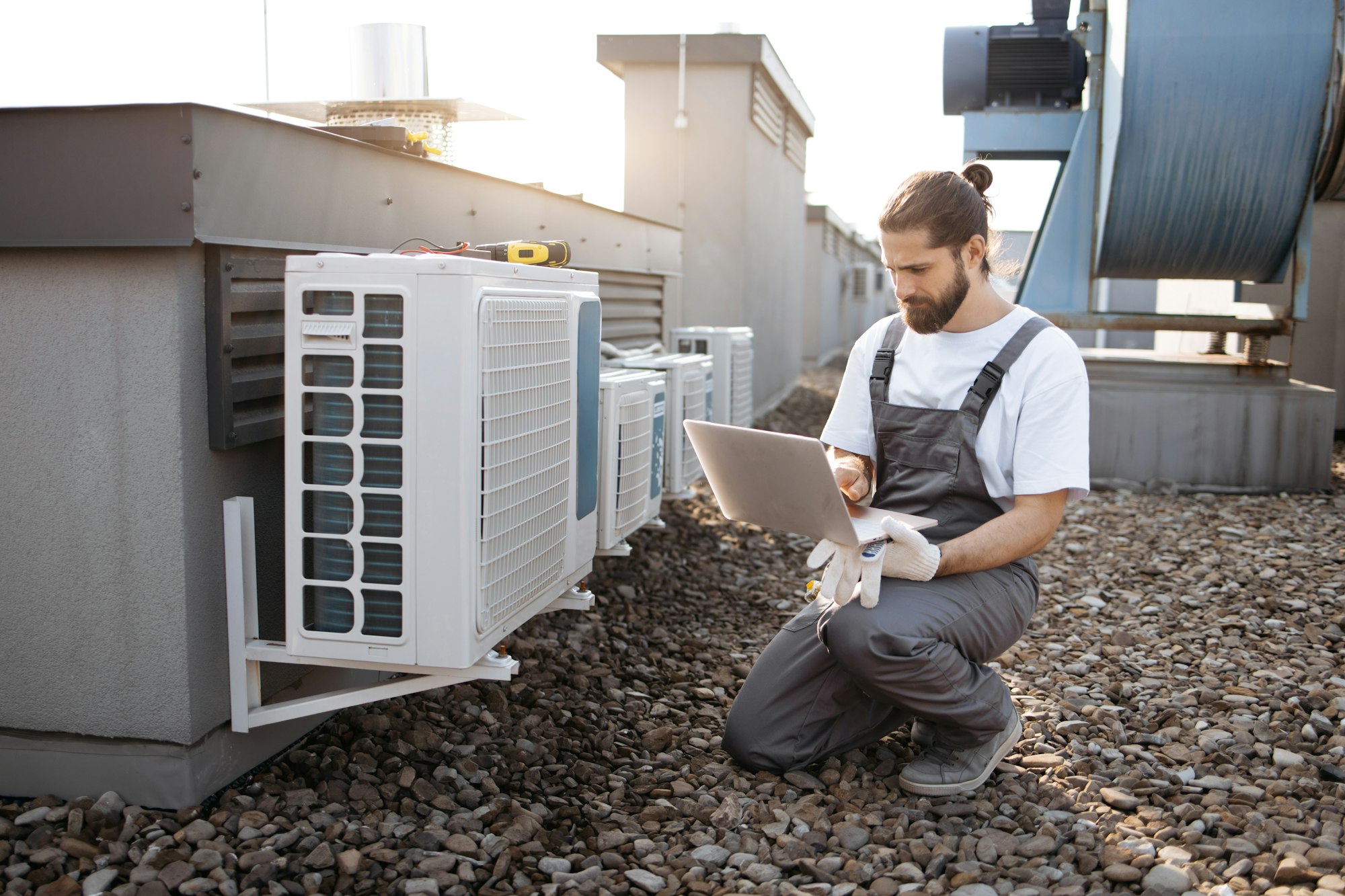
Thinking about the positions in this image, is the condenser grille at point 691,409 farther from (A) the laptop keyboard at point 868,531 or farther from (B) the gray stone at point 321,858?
(B) the gray stone at point 321,858

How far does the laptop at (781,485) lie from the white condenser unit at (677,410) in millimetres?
1632

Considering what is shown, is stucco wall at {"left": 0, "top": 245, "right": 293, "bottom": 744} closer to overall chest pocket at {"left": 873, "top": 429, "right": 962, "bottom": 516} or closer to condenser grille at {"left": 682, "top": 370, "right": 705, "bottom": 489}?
overall chest pocket at {"left": 873, "top": 429, "right": 962, "bottom": 516}

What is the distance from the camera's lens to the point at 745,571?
4734 mm

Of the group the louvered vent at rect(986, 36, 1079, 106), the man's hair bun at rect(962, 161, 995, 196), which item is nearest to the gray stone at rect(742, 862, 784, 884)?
the man's hair bun at rect(962, 161, 995, 196)

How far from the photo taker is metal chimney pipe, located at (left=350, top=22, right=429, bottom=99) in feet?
16.2

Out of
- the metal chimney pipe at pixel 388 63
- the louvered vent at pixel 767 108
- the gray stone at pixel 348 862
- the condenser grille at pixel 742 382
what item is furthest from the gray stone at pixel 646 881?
the louvered vent at pixel 767 108

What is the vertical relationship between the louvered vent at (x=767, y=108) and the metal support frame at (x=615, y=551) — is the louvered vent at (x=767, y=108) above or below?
above

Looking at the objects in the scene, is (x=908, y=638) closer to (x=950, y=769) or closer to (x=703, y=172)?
(x=950, y=769)

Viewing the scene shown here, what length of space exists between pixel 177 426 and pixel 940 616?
1671 millimetres

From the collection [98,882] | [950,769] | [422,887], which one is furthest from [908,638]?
[98,882]

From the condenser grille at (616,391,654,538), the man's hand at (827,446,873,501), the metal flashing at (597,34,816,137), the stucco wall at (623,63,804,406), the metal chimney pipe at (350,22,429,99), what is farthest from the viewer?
the stucco wall at (623,63,804,406)

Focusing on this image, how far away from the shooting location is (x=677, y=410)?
434cm

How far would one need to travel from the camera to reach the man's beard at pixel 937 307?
2670 mm

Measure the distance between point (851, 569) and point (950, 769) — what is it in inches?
21.5
